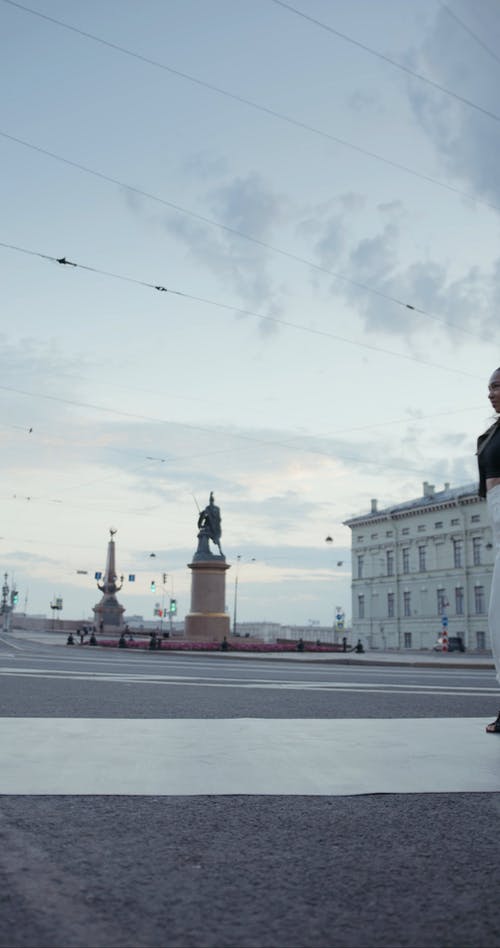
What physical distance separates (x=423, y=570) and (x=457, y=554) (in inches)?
189

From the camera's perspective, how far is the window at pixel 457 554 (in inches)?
2643

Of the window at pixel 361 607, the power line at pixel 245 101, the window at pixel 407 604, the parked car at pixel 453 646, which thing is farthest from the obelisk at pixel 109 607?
the power line at pixel 245 101

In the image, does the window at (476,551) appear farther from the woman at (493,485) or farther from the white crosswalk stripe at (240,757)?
the woman at (493,485)

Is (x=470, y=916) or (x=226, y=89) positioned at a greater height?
(x=226, y=89)

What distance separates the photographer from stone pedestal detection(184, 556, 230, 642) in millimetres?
42469

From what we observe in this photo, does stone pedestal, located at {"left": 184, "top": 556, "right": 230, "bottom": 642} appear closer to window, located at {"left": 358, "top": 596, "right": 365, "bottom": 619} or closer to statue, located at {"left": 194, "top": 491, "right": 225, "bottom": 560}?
statue, located at {"left": 194, "top": 491, "right": 225, "bottom": 560}

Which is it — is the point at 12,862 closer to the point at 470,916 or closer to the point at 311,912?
the point at 311,912

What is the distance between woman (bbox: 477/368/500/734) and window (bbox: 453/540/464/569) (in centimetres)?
6459

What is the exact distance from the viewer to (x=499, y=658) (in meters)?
4.38

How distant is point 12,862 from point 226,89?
1491 centimetres

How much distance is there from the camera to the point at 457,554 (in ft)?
222

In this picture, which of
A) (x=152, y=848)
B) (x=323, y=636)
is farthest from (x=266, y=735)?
(x=323, y=636)

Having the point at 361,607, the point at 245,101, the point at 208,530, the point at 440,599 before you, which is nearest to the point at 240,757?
the point at 245,101

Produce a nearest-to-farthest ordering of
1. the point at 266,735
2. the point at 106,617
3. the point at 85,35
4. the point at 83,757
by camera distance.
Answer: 1. the point at 83,757
2. the point at 266,735
3. the point at 85,35
4. the point at 106,617
